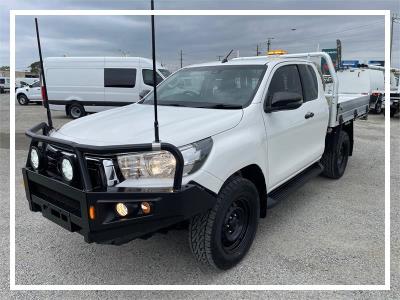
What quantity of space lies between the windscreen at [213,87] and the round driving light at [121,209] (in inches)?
59.6

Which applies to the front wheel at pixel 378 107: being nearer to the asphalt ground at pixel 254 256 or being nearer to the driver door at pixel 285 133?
the asphalt ground at pixel 254 256

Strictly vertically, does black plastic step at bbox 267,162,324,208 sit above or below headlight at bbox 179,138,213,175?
below

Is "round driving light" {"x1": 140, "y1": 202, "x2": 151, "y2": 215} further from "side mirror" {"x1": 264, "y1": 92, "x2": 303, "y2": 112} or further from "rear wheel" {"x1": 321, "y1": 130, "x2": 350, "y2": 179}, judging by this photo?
"rear wheel" {"x1": 321, "y1": 130, "x2": 350, "y2": 179}

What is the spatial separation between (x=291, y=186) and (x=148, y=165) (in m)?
2.19

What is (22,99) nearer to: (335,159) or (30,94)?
(30,94)

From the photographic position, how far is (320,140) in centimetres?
497

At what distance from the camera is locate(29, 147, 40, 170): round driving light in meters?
2.96

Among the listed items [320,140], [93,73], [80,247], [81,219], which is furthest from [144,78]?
[81,219]

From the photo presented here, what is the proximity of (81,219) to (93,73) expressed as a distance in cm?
1290

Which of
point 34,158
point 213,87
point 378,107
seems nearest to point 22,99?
point 378,107

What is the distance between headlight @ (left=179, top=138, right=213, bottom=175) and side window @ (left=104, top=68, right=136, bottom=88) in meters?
12.0

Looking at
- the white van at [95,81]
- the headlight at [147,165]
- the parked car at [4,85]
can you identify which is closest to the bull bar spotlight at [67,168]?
the headlight at [147,165]

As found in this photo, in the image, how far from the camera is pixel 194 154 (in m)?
2.67

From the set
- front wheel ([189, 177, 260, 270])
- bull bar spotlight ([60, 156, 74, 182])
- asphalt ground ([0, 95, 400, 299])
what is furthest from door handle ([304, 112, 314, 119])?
bull bar spotlight ([60, 156, 74, 182])
